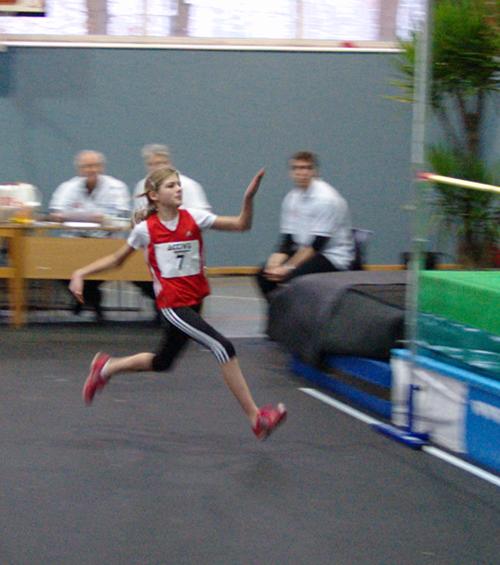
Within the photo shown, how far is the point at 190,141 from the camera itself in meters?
14.2

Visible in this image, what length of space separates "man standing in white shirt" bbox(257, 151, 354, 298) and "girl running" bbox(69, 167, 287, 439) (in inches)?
109

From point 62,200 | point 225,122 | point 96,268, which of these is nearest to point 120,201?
point 62,200

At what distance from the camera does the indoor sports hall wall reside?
13.9 metres

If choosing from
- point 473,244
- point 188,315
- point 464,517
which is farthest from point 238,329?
point 464,517

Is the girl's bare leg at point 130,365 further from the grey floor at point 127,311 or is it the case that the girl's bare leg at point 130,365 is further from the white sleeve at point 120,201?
the white sleeve at point 120,201

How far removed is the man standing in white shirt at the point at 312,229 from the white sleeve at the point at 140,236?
2.80 m

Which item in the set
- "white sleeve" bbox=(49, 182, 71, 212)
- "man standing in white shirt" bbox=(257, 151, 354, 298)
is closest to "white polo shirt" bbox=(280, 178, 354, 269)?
"man standing in white shirt" bbox=(257, 151, 354, 298)

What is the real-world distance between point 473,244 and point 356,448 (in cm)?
402

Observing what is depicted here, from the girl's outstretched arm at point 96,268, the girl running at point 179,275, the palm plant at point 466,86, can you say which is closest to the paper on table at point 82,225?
the palm plant at point 466,86

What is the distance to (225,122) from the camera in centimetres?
1428

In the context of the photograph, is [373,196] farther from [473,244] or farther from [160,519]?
[160,519]

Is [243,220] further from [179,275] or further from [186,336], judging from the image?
[186,336]

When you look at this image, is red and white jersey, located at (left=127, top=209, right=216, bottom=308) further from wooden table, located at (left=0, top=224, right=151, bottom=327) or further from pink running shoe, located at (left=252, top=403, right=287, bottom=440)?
wooden table, located at (left=0, top=224, right=151, bottom=327)

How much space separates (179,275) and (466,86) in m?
4.48
